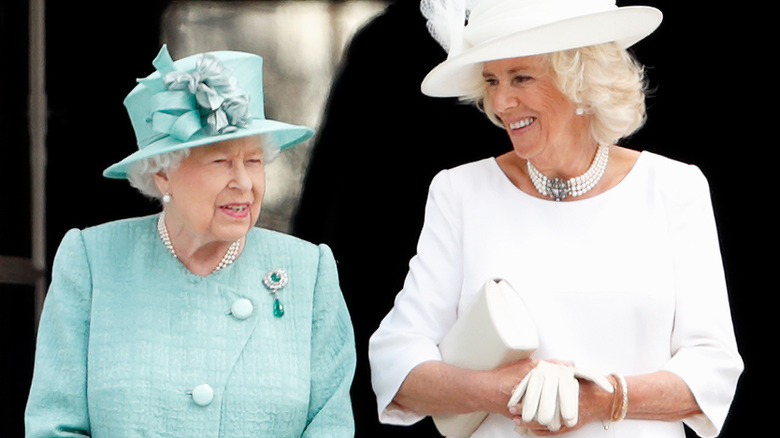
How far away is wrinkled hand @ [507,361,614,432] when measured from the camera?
9.78 ft

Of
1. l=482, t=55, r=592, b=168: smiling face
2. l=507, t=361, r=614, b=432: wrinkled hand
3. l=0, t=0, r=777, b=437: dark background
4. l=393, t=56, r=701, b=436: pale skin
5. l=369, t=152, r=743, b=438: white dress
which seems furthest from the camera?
l=0, t=0, r=777, b=437: dark background

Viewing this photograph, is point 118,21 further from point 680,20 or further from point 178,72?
point 680,20

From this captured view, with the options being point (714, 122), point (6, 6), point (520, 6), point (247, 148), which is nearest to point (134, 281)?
point (247, 148)

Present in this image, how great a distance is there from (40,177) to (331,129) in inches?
38.8

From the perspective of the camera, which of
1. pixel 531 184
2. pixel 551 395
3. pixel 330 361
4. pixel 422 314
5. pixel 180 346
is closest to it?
pixel 551 395

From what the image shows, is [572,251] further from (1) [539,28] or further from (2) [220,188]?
(2) [220,188]

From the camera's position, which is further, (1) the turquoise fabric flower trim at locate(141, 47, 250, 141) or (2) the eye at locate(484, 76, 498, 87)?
(2) the eye at locate(484, 76, 498, 87)

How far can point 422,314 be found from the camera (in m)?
3.34

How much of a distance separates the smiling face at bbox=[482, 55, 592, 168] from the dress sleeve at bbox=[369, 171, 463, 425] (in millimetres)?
A: 270

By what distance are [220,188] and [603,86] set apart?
1.03 meters

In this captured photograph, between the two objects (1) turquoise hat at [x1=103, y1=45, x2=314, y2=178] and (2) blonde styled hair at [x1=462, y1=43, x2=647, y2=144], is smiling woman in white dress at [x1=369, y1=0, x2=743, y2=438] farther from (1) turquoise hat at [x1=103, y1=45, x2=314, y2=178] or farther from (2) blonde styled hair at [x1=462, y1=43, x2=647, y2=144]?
(1) turquoise hat at [x1=103, y1=45, x2=314, y2=178]

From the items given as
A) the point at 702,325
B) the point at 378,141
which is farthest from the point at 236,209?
the point at 378,141

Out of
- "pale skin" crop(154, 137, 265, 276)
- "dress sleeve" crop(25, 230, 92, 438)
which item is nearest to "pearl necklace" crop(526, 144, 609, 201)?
"pale skin" crop(154, 137, 265, 276)

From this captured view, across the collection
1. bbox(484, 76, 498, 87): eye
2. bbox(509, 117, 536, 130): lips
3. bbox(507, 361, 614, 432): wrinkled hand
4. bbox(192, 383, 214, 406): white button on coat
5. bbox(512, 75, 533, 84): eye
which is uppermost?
bbox(512, 75, 533, 84): eye
